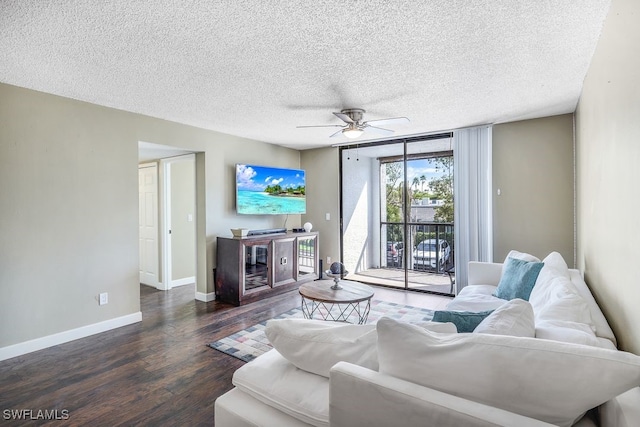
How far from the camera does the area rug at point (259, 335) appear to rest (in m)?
2.81

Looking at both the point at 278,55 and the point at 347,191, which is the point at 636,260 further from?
A: the point at 347,191

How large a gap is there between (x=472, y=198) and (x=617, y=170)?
2777 millimetres

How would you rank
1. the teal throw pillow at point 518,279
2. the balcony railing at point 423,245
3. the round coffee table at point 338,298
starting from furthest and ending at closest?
the balcony railing at point 423,245, the round coffee table at point 338,298, the teal throw pillow at point 518,279

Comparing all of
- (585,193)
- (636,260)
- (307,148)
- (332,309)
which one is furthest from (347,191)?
(636,260)

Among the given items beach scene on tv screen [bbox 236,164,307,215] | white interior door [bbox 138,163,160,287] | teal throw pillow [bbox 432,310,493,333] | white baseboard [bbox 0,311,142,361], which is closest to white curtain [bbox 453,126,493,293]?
beach scene on tv screen [bbox 236,164,307,215]

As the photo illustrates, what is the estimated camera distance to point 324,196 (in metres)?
5.71

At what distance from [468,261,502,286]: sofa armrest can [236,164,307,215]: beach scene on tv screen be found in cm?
290

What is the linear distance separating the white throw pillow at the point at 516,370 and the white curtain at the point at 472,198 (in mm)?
3562

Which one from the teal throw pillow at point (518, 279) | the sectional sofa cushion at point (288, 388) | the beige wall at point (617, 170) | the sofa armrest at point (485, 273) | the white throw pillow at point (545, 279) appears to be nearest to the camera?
the sectional sofa cushion at point (288, 388)

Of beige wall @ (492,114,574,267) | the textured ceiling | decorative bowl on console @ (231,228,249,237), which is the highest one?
the textured ceiling

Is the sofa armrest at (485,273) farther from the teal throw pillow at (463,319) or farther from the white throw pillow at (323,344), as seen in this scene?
the white throw pillow at (323,344)

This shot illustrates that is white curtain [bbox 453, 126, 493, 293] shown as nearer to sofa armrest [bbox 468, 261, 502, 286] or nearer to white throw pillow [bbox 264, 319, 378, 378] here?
sofa armrest [bbox 468, 261, 502, 286]

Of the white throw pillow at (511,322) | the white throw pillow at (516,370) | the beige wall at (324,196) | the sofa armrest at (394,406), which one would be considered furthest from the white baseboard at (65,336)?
the white throw pillow at (511,322)

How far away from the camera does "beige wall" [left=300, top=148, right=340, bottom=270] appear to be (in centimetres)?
559
